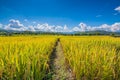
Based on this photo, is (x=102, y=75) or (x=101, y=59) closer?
(x=102, y=75)

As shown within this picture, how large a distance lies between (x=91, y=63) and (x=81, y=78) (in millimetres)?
484

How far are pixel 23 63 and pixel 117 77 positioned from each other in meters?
2.38

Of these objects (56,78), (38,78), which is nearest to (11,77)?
(38,78)

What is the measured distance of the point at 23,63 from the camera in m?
3.97

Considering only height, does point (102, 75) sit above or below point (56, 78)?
above

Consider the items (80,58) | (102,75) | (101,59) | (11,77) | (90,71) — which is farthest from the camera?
(80,58)

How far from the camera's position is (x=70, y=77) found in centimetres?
502

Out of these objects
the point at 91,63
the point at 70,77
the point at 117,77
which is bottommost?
the point at 70,77

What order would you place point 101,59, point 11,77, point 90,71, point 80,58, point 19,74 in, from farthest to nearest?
1. point 80,58
2. point 101,59
3. point 90,71
4. point 19,74
5. point 11,77

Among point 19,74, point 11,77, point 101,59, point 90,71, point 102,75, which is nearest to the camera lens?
point 11,77

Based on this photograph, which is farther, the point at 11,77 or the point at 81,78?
the point at 81,78

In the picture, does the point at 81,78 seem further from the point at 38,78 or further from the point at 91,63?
the point at 38,78

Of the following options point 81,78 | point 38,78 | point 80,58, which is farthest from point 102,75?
point 38,78

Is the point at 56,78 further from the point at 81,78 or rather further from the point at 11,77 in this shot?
the point at 11,77
